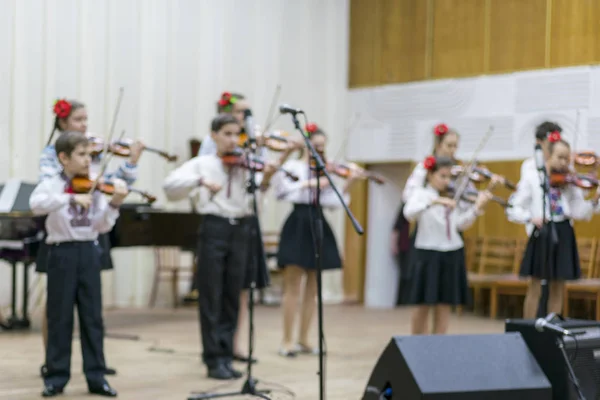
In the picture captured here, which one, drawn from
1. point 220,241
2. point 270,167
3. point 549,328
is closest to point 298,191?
point 270,167

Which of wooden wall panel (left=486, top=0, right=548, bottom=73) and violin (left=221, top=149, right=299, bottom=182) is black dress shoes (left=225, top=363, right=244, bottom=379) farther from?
wooden wall panel (left=486, top=0, right=548, bottom=73)

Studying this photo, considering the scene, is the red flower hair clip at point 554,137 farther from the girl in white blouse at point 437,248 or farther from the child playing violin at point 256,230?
the child playing violin at point 256,230

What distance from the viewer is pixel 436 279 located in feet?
19.6

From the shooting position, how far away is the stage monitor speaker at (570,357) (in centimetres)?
371

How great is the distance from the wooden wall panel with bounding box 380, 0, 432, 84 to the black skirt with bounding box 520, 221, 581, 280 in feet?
17.1

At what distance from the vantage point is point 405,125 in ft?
37.7

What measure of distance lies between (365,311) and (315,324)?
2.33 metres

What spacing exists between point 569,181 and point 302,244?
1883 mm

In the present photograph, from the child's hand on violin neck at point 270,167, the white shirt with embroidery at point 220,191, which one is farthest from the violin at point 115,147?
the child's hand on violin neck at point 270,167

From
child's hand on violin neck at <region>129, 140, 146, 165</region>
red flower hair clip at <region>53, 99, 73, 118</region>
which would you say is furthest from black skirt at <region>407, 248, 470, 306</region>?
red flower hair clip at <region>53, 99, 73, 118</region>

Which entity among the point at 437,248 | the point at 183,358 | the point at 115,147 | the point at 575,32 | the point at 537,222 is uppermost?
the point at 575,32

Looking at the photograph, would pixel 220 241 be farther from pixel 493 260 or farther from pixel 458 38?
pixel 458 38

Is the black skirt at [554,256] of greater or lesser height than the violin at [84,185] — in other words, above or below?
below

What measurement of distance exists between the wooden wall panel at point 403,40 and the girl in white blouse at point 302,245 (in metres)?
5.07
